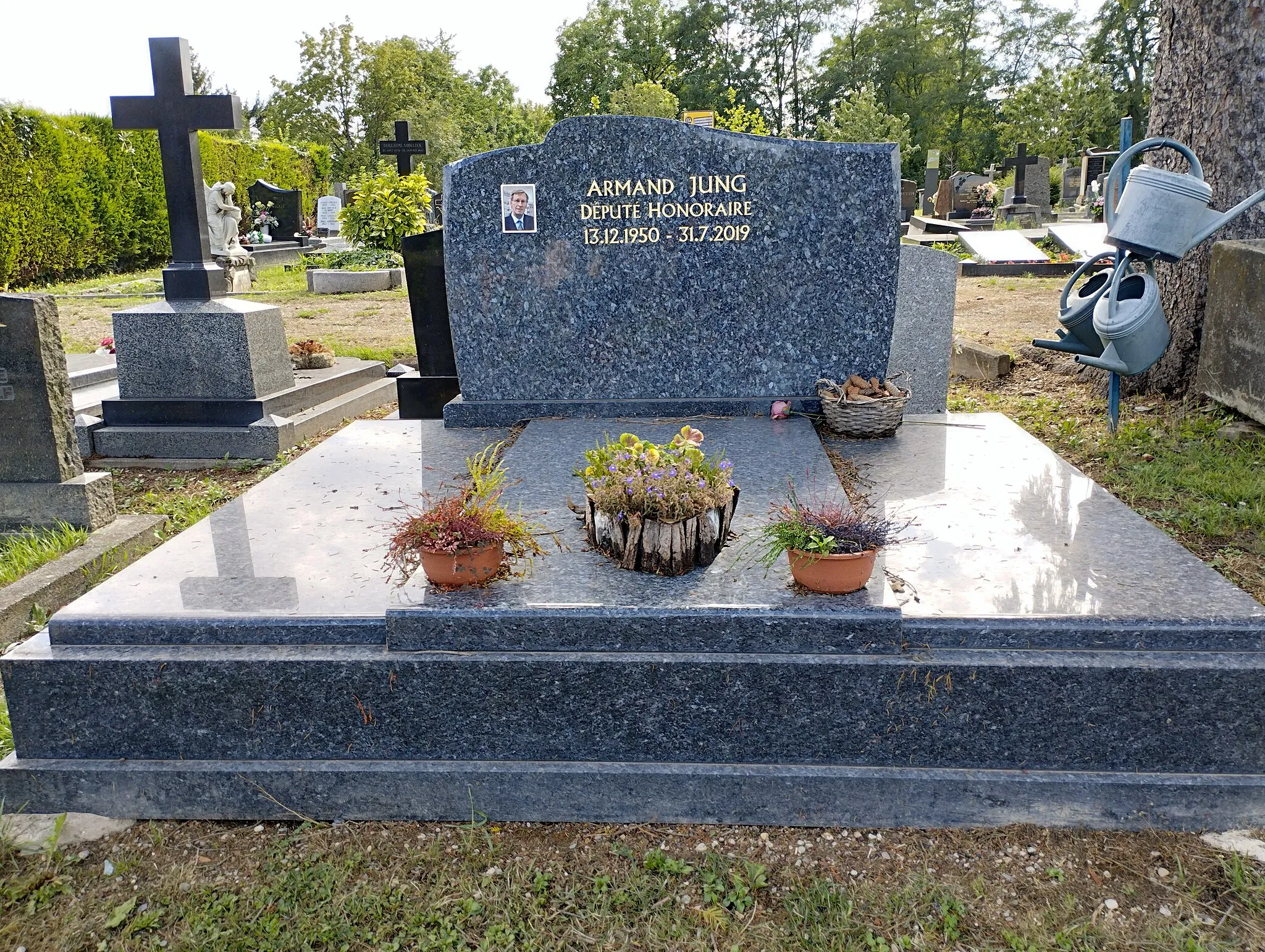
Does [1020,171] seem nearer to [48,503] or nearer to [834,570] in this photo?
[48,503]

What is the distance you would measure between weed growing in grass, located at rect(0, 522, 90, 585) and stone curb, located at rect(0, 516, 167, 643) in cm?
4

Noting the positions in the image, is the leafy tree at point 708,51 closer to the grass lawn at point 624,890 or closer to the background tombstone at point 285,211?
the background tombstone at point 285,211

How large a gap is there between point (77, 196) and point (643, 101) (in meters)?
20.8

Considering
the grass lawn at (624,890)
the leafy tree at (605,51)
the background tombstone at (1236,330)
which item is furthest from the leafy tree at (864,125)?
the grass lawn at (624,890)

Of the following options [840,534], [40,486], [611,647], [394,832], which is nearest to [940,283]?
[840,534]

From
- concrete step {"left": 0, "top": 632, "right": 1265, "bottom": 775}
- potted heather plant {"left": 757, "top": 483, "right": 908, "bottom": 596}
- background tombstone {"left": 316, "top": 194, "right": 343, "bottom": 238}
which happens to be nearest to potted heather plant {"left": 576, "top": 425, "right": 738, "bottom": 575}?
potted heather plant {"left": 757, "top": 483, "right": 908, "bottom": 596}

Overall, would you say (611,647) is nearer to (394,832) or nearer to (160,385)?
(394,832)

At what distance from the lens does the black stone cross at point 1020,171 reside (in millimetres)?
24688

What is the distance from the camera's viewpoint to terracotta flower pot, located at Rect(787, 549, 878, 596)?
2525 mm

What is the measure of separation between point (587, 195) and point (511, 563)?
236cm

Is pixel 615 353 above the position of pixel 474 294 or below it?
below

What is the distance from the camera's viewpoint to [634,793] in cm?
251

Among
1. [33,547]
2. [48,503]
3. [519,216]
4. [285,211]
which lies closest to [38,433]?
[48,503]

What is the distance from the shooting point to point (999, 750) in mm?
2477
